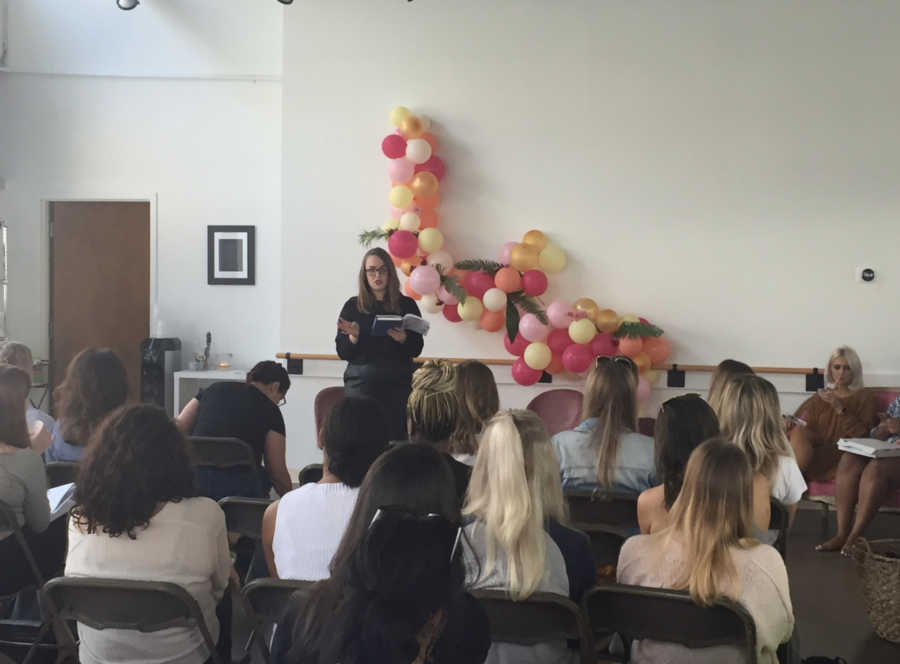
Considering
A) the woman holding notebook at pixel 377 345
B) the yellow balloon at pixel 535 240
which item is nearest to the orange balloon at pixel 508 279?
the yellow balloon at pixel 535 240

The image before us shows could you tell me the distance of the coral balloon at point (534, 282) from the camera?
6.00 meters

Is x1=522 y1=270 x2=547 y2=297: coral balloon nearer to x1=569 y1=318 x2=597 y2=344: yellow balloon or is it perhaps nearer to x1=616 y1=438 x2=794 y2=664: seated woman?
x1=569 y1=318 x2=597 y2=344: yellow balloon

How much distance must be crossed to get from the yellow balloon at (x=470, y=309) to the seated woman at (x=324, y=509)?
3.38 meters

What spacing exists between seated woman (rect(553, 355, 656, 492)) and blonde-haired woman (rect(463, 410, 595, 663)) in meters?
0.97

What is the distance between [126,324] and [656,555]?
606 cm

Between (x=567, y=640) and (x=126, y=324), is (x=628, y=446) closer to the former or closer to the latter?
(x=567, y=640)

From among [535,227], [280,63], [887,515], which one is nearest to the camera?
[887,515]

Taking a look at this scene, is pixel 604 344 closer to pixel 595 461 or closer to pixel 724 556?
pixel 595 461

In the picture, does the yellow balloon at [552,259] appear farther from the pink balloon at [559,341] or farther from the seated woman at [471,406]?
the seated woman at [471,406]

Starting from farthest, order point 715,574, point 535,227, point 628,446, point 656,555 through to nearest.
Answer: point 535,227
point 628,446
point 656,555
point 715,574

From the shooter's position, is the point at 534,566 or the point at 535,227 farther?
the point at 535,227

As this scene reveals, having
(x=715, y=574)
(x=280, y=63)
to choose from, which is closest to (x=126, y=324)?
(x=280, y=63)

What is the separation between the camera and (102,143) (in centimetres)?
735

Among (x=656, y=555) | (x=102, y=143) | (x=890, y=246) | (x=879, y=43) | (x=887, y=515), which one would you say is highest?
(x=879, y=43)
